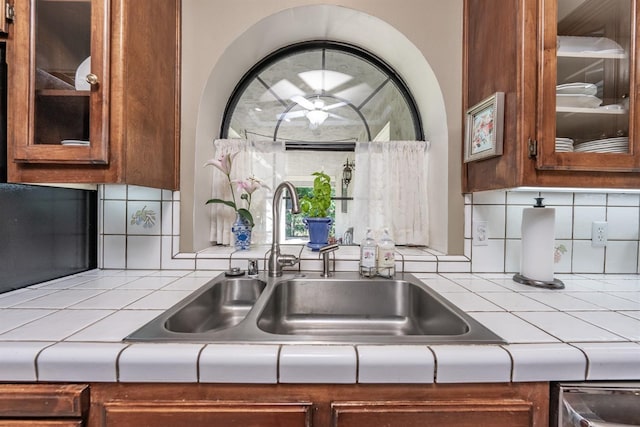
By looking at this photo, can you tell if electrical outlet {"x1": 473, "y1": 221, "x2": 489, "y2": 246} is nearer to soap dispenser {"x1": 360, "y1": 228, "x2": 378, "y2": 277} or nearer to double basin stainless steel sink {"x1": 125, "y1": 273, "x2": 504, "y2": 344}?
double basin stainless steel sink {"x1": 125, "y1": 273, "x2": 504, "y2": 344}

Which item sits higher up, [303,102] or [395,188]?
[303,102]

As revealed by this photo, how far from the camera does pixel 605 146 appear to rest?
3.11 ft

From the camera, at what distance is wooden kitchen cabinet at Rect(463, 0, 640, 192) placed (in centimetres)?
90

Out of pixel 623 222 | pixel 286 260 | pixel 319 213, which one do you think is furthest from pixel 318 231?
pixel 623 222

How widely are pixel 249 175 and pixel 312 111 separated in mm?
547

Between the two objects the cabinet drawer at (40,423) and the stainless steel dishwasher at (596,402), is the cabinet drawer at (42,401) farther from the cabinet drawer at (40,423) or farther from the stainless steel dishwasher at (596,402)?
the stainless steel dishwasher at (596,402)

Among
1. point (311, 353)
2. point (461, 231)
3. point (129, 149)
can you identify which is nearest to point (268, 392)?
point (311, 353)

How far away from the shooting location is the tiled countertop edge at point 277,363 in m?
Answer: 0.58

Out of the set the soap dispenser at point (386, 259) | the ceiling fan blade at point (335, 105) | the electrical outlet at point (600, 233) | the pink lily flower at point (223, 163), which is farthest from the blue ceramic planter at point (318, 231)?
the electrical outlet at point (600, 233)

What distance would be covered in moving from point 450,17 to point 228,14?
955 mm

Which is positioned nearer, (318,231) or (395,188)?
(318,231)

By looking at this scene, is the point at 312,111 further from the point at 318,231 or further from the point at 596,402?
the point at 596,402

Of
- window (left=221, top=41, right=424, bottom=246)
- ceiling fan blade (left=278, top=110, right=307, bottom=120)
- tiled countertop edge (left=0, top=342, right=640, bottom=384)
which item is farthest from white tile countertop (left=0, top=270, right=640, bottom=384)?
ceiling fan blade (left=278, top=110, right=307, bottom=120)

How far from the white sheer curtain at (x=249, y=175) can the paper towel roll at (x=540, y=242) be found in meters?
1.11
